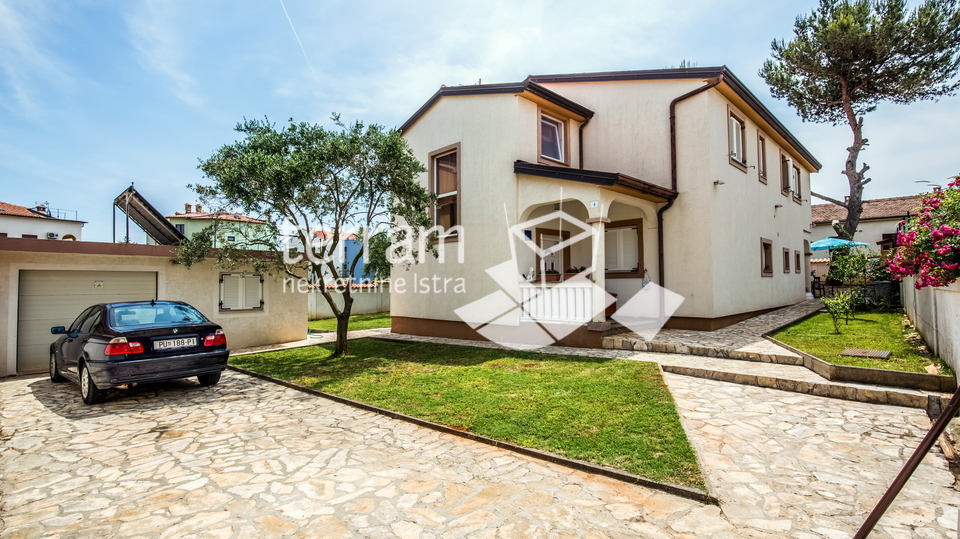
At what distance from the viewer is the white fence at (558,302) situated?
10.4 metres

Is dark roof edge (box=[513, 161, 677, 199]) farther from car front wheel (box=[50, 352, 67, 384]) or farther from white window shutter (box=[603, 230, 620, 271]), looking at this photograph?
car front wheel (box=[50, 352, 67, 384])

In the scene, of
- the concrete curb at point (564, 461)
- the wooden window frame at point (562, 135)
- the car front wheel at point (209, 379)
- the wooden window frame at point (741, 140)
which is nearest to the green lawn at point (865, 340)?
the wooden window frame at point (741, 140)

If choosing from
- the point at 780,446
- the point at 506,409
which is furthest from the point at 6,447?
the point at 780,446

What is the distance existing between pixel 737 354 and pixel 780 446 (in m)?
4.29

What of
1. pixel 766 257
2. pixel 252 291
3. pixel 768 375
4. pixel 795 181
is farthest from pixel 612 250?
pixel 795 181

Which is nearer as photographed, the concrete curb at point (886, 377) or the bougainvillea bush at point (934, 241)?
the bougainvillea bush at point (934, 241)

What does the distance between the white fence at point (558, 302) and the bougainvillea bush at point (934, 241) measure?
5.37 meters

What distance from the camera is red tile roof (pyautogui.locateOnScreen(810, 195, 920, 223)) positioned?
31.0 metres

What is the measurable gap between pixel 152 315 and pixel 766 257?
1695 cm

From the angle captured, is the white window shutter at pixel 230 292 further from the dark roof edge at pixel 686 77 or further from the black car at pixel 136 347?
the dark roof edge at pixel 686 77

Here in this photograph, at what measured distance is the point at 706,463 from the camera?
164 inches

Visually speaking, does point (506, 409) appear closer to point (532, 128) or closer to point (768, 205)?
point (532, 128)

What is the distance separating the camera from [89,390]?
6859 millimetres

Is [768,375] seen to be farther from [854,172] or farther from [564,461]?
[854,172]
